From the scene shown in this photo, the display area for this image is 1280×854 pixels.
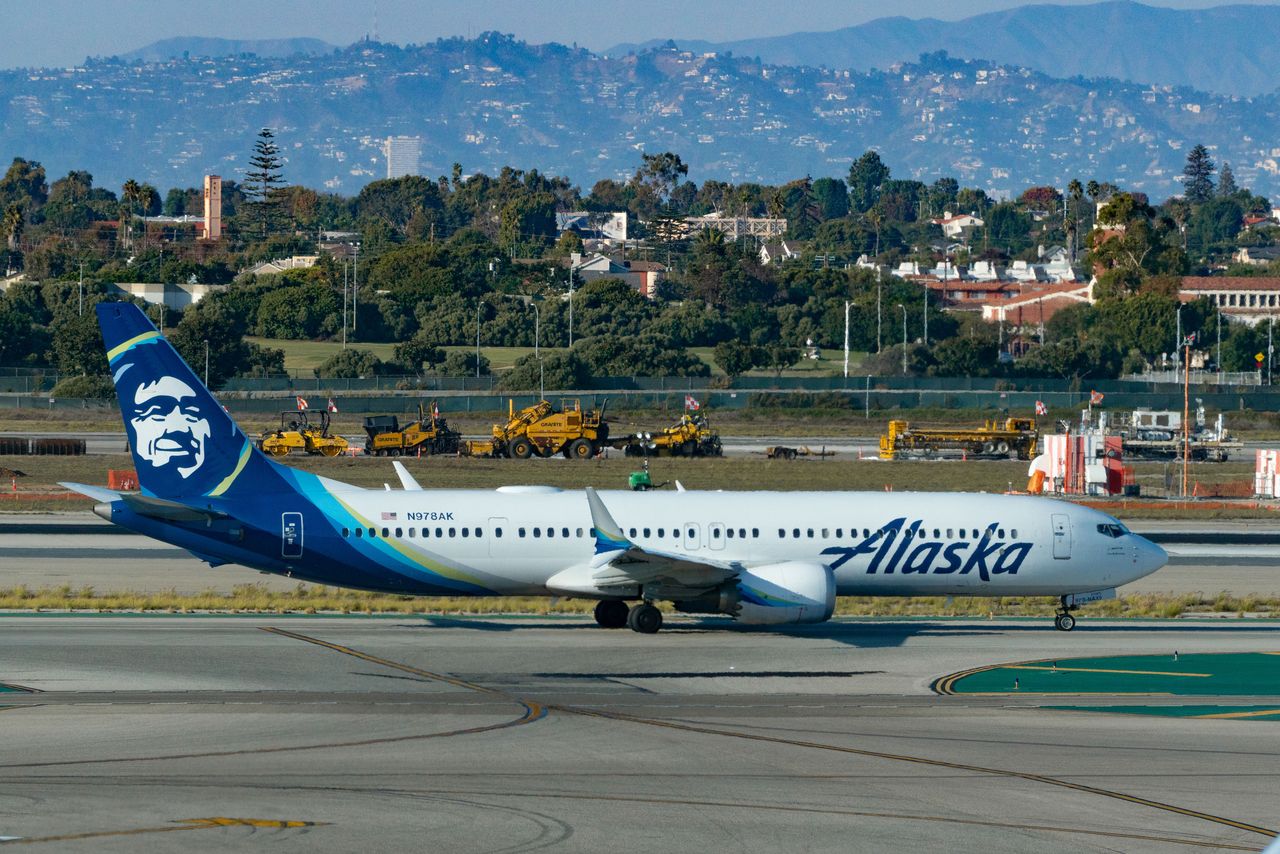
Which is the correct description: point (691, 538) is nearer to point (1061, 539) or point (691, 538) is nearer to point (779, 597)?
point (779, 597)

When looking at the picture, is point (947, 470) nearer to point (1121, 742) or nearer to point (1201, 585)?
point (1201, 585)

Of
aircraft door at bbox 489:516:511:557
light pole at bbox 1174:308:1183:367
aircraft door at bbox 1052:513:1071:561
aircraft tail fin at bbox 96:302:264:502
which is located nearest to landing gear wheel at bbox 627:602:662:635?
aircraft door at bbox 489:516:511:557

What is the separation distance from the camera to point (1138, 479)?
256ft

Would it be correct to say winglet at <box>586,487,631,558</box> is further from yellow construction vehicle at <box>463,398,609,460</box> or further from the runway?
yellow construction vehicle at <box>463,398,609,460</box>

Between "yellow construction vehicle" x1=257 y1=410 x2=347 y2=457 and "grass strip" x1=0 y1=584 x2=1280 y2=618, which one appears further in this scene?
"yellow construction vehicle" x1=257 y1=410 x2=347 y2=457

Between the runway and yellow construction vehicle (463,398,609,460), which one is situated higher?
yellow construction vehicle (463,398,609,460)

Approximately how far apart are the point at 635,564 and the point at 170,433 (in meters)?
10.5

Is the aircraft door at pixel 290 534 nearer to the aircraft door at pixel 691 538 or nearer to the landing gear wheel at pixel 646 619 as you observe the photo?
the landing gear wheel at pixel 646 619

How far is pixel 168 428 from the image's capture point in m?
35.5

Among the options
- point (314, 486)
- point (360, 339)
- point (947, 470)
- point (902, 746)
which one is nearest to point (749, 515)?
point (314, 486)

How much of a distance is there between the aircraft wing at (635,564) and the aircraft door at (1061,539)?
7.72m

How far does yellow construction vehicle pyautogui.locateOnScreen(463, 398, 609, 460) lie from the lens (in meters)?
84.7

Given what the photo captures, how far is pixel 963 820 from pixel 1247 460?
76839 millimetres

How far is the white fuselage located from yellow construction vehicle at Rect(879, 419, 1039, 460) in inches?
1968
